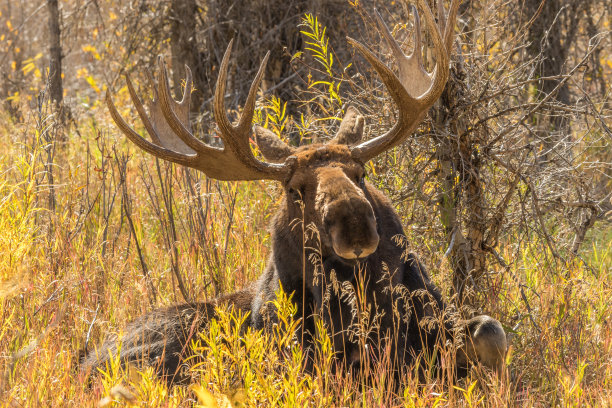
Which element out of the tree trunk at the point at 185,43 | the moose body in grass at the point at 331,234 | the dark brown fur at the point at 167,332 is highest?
the tree trunk at the point at 185,43

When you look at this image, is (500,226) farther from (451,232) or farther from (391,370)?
(391,370)

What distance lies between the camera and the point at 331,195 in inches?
163

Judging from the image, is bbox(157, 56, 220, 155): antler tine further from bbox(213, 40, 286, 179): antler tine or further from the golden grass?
the golden grass

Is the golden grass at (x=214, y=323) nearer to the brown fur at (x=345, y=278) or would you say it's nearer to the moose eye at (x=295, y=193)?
the brown fur at (x=345, y=278)

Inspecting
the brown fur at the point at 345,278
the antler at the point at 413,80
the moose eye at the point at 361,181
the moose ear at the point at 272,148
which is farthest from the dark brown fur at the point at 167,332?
the antler at the point at 413,80

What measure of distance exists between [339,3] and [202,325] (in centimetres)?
560

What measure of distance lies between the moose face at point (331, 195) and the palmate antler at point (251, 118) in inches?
4.7

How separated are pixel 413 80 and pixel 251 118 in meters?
1.02

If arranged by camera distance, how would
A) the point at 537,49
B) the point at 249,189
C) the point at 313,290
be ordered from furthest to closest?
the point at 537,49, the point at 249,189, the point at 313,290

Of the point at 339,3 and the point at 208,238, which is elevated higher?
the point at 339,3

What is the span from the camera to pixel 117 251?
253 inches

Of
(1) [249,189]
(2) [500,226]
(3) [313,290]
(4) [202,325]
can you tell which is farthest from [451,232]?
(1) [249,189]

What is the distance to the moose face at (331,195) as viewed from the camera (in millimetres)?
3965

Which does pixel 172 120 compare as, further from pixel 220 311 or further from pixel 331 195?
pixel 220 311
